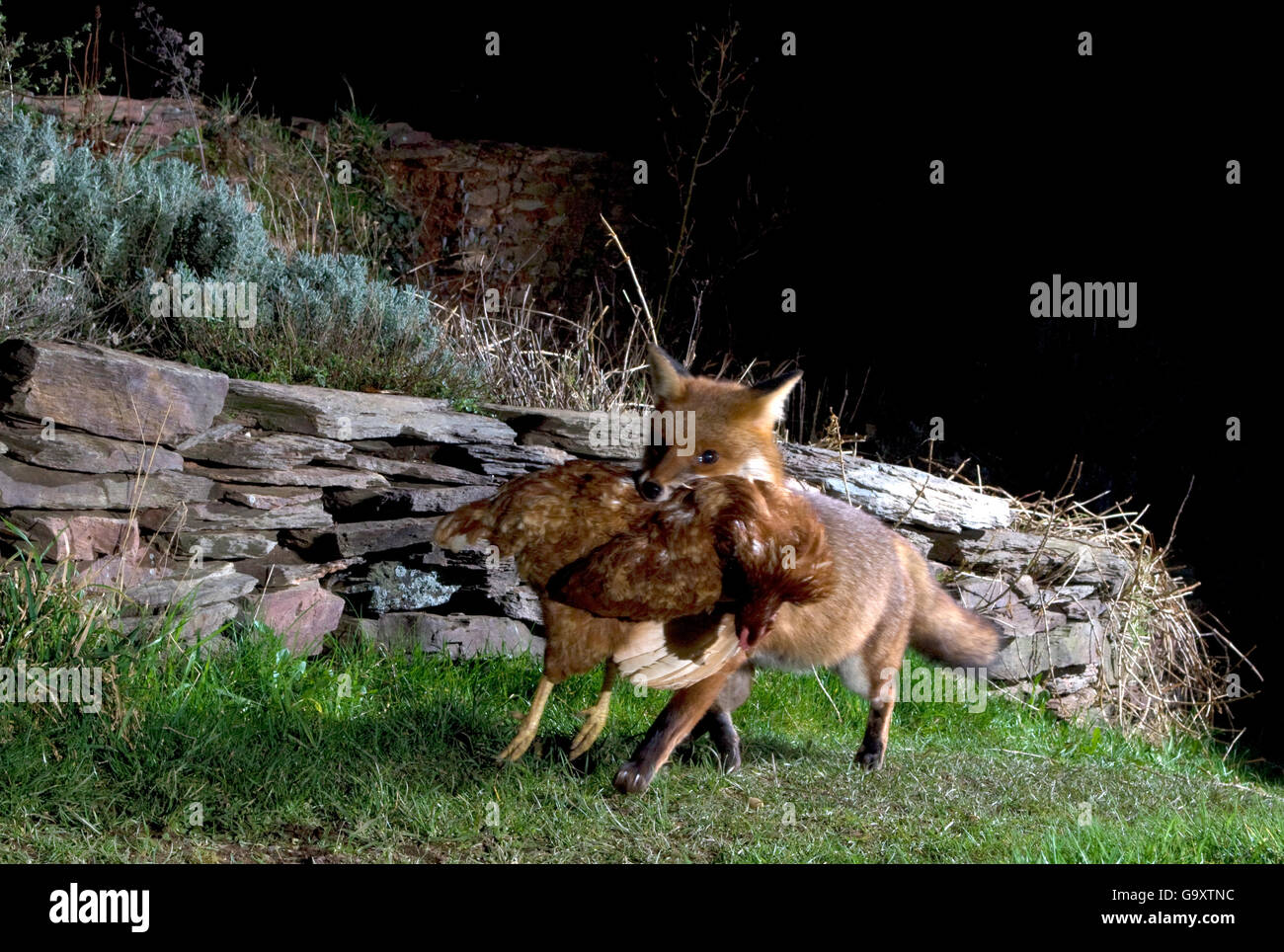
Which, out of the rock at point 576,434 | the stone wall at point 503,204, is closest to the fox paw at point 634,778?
the rock at point 576,434

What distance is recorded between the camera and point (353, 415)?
19.9 feet

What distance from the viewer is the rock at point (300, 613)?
18.1 ft

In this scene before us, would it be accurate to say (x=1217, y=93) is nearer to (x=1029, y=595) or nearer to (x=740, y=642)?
(x=1029, y=595)

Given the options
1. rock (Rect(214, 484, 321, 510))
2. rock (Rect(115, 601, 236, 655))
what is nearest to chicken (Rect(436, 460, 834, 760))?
rock (Rect(115, 601, 236, 655))

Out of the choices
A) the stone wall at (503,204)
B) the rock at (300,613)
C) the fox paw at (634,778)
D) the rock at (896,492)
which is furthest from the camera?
the stone wall at (503,204)

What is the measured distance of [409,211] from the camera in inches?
469

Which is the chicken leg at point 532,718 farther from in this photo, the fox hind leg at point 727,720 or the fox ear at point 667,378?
the fox hind leg at point 727,720

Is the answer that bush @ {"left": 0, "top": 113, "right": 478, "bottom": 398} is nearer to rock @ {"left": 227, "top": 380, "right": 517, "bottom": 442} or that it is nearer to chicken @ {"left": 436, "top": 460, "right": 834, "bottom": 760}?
rock @ {"left": 227, "top": 380, "right": 517, "bottom": 442}

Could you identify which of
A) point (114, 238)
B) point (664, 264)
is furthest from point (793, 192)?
point (114, 238)

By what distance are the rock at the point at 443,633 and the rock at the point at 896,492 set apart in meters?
2.14

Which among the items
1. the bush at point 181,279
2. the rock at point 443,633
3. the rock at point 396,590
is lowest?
the rock at point 443,633

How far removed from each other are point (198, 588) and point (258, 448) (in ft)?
2.81

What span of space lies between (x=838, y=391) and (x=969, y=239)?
6.62ft

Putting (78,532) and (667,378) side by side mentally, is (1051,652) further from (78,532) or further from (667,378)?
(78,532)
